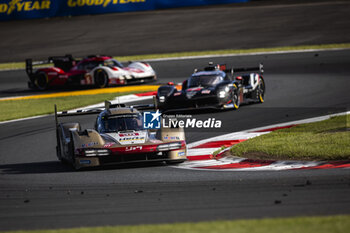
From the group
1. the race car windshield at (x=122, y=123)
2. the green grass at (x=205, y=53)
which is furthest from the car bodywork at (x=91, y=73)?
the race car windshield at (x=122, y=123)

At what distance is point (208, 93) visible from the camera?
19141mm

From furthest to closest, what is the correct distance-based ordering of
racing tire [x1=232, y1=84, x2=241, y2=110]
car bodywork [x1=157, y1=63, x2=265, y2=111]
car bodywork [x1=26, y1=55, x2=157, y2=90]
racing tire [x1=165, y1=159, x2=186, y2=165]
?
car bodywork [x1=26, y1=55, x2=157, y2=90] < racing tire [x1=232, y1=84, x2=241, y2=110] < car bodywork [x1=157, y1=63, x2=265, y2=111] < racing tire [x1=165, y1=159, x2=186, y2=165]

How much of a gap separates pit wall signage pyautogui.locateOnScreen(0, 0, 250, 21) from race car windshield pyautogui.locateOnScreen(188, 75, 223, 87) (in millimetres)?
23634

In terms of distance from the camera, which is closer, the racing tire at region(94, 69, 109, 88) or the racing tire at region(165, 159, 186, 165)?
the racing tire at region(165, 159, 186, 165)

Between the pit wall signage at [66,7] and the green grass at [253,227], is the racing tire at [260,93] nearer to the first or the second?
the green grass at [253,227]

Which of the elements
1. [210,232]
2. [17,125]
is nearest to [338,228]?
[210,232]

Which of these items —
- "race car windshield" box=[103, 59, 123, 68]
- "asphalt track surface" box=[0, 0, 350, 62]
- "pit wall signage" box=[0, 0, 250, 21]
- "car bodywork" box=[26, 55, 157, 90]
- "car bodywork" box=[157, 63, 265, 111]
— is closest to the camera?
"car bodywork" box=[157, 63, 265, 111]

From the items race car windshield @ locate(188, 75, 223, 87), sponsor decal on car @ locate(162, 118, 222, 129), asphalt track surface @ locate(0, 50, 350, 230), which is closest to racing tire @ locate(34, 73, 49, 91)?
race car windshield @ locate(188, 75, 223, 87)

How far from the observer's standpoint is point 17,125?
61.1 feet

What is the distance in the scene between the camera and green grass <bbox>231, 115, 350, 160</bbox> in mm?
11398

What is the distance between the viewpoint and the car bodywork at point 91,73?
26.9 m

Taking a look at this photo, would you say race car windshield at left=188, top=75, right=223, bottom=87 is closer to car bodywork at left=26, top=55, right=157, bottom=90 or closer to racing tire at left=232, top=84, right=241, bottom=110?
racing tire at left=232, top=84, right=241, bottom=110

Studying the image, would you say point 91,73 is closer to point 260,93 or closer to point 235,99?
point 260,93

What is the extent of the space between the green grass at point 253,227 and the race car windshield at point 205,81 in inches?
513
